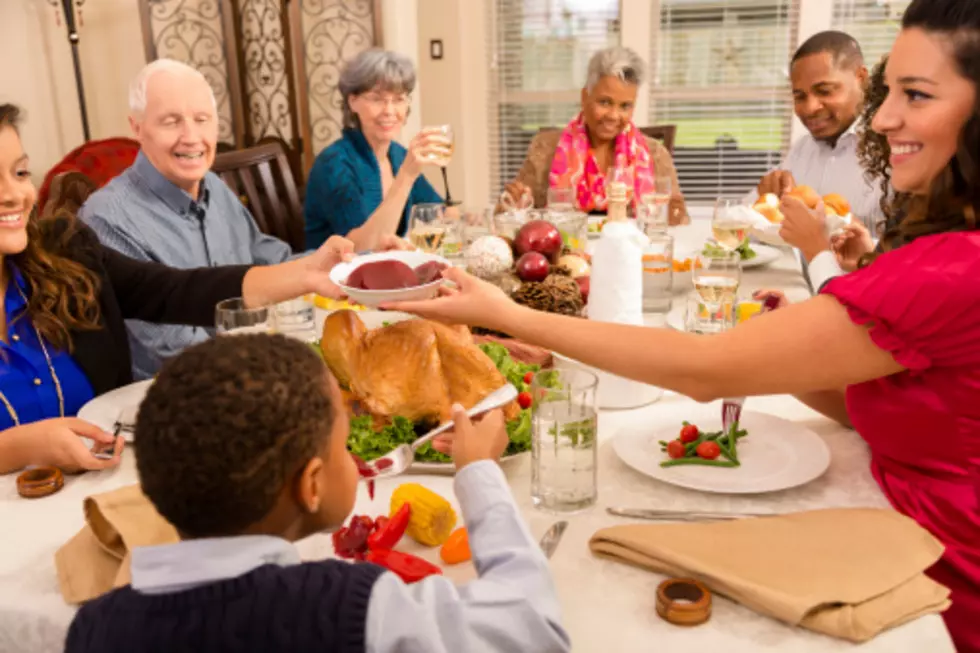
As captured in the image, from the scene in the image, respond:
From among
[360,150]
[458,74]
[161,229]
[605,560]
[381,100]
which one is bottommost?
[605,560]

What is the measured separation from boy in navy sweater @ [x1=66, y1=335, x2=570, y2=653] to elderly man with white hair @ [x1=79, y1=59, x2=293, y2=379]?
138 centimetres

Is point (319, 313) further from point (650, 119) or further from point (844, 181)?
point (650, 119)

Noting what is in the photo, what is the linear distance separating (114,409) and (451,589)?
2.93ft

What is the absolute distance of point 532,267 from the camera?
6.59 feet

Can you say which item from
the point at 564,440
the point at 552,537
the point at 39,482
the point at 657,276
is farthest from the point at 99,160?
the point at 552,537

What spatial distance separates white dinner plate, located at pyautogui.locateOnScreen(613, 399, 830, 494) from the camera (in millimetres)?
1131

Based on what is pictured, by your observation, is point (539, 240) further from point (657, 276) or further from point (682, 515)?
point (682, 515)

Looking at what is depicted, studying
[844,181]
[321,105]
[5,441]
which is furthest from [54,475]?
[321,105]

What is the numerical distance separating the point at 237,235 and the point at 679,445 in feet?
5.55

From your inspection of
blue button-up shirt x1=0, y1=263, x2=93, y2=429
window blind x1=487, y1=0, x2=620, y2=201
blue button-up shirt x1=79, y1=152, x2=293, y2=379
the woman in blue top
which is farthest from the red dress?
window blind x1=487, y1=0, x2=620, y2=201

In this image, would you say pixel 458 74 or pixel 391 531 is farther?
pixel 458 74

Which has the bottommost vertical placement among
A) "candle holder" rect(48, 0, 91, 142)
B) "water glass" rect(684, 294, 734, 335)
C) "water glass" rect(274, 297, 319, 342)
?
"water glass" rect(684, 294, 734, 335)

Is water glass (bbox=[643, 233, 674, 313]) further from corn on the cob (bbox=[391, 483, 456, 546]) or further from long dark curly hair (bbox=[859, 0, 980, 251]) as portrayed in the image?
corn on the cob (bbox=[391, 483, 456, 546])

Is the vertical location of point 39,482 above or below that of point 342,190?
below
